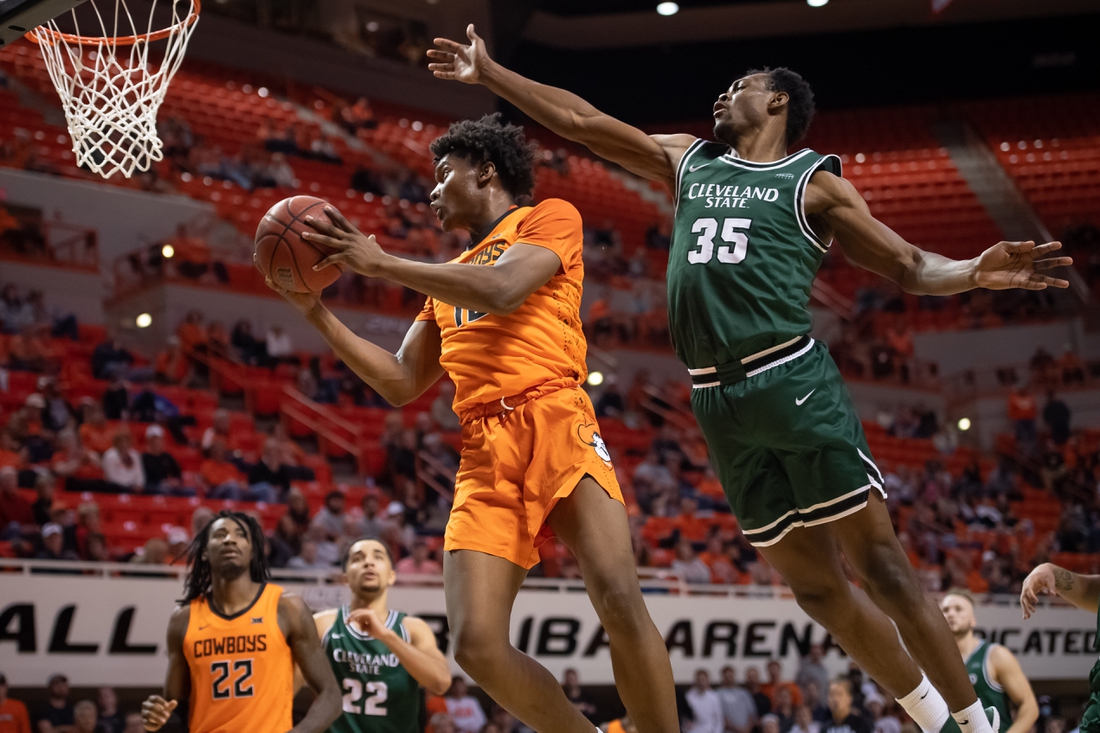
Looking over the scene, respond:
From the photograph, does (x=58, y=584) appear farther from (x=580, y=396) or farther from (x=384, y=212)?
(x=384, y=212)

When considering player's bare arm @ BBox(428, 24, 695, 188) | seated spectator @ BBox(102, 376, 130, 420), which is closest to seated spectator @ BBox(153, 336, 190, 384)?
seated spectator @ BBox(102, 376, 130, 420)

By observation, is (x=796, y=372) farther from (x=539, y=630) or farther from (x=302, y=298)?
(x=539, y=630)

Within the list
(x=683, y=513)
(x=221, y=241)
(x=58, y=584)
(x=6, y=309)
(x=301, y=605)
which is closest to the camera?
(x=301, y=605)

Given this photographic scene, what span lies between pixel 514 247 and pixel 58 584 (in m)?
6.52

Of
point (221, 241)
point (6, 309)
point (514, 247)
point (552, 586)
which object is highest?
point (221, 241)

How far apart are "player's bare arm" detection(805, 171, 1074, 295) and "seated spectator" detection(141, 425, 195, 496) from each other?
846 centimetres

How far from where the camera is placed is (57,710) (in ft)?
27.6

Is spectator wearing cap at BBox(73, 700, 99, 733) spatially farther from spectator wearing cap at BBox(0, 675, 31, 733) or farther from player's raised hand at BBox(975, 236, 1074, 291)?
player's raised hand at BBox(975, 236, 1074, 291)

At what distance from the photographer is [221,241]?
15883 mm

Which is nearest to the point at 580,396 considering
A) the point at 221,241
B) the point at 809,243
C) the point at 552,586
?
the point at 809,243

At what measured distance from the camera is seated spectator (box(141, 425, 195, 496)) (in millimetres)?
10938

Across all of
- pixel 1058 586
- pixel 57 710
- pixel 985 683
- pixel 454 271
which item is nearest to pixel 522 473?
pixel 454 271

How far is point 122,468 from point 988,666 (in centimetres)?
764

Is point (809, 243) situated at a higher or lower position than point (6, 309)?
lower
